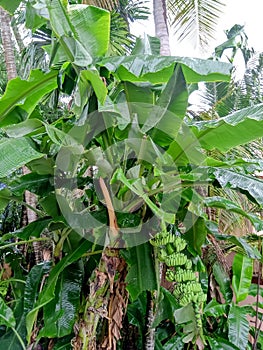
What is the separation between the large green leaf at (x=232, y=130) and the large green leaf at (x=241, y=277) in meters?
0.90

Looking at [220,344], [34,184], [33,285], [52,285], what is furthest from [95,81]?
[220,344]

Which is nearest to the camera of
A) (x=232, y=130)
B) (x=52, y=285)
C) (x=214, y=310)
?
(x=232, y=130)

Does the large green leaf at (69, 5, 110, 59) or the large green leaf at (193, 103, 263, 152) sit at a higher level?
the large green leaf at (69, 5, 110, 59)

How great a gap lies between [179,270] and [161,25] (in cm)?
152

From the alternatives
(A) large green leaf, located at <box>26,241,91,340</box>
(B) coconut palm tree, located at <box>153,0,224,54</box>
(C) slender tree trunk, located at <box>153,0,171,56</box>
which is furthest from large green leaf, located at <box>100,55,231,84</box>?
(B) coconut palm tree, located at <box>153,0,224,54</box>

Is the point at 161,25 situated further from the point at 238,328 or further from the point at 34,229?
the point at 238,328

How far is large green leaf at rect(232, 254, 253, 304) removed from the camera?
5.83 feet

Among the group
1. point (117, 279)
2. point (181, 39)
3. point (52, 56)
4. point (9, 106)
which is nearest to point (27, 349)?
point (117, 279)

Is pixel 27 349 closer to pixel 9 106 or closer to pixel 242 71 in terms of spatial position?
pixel 9 106

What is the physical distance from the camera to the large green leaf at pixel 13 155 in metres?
0.85

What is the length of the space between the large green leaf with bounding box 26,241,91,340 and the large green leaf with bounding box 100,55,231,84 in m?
0.56

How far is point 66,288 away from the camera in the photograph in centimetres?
124

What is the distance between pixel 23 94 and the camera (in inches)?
41.1

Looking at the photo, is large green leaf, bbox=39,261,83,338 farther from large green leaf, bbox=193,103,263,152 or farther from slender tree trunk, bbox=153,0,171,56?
slender tree trunk, bbox=153,0,171,56
